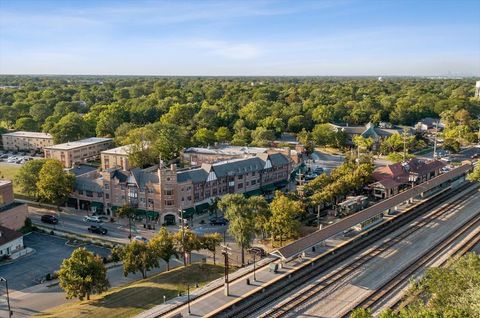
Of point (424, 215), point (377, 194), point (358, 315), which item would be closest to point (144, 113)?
point (377, 194)

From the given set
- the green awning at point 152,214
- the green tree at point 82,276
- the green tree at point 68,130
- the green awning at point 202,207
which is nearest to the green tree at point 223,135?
the green tree at point 68,130

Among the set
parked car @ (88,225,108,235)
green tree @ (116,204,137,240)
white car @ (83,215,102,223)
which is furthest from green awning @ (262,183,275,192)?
parked car @ (88,225,108,235)

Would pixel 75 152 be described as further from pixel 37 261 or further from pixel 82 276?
pixel 82 276

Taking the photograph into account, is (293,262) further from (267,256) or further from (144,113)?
(144,113)

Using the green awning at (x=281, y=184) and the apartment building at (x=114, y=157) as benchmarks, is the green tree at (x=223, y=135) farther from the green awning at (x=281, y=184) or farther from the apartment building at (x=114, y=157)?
the green awning at (x=281, y=184)

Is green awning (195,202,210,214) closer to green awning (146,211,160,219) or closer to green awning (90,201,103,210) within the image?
green awning (146,211,160,219)

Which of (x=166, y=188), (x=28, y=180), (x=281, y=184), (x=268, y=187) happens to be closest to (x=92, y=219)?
(x=166, y=188)
